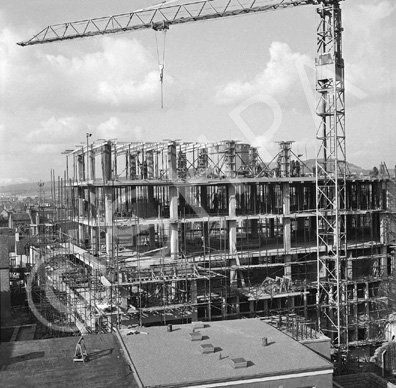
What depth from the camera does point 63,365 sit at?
655 inches

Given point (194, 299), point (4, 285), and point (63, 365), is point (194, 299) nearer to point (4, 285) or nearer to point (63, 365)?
point (63, 365)

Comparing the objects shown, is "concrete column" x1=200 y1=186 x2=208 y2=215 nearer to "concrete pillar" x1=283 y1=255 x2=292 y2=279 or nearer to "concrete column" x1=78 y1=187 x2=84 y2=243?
"concrete pillar" x1=283 y1=255 x2=292 y2=279

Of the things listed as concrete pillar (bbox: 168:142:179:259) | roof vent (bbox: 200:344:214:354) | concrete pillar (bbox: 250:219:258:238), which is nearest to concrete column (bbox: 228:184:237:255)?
concrete pillar (bbox: 168:142:179:259)

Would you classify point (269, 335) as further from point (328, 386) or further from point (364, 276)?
point (364, 276)

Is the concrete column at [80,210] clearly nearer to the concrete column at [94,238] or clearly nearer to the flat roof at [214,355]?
the concrete column at [94,238]

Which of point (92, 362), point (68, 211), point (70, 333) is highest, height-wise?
point (68, 211)

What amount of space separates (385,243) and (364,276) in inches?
102

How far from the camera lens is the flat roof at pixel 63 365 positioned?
15.3 metres

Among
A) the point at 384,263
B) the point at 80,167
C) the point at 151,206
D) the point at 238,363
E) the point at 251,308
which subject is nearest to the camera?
the point at 238,363

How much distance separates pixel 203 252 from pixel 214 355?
14.4m

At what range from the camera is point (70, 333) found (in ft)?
97.9

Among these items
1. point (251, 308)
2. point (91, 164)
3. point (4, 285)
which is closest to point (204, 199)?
point (91, 164)

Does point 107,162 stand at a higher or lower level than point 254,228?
higher

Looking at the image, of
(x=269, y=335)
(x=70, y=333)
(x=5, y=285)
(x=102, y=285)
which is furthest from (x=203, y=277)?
(x=5, y=285)
